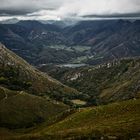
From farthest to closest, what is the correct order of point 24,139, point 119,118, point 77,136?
point 119,118 < point 24,139 < point 77,136

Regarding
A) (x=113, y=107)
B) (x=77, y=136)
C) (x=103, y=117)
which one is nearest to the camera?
(x=77, y=136)

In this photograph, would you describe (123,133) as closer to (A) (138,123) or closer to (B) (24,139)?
(A) (138,123)

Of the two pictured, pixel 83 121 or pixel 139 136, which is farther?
pixel 83 121

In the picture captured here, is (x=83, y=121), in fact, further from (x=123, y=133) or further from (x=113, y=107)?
(x=123, y=133)

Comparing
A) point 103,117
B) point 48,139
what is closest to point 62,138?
point 48,139

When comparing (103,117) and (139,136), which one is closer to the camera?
(139,136)

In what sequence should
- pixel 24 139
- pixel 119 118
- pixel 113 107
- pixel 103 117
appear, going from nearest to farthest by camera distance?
1. pixel 24 139
2. pixel 119 118
3. pixel 103 117
4. pixel 113 107

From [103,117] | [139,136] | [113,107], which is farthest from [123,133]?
[113,107]

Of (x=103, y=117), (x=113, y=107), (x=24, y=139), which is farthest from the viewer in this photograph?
(x=113, y=107)

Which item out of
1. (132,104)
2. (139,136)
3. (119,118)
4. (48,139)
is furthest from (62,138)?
(132,104)
